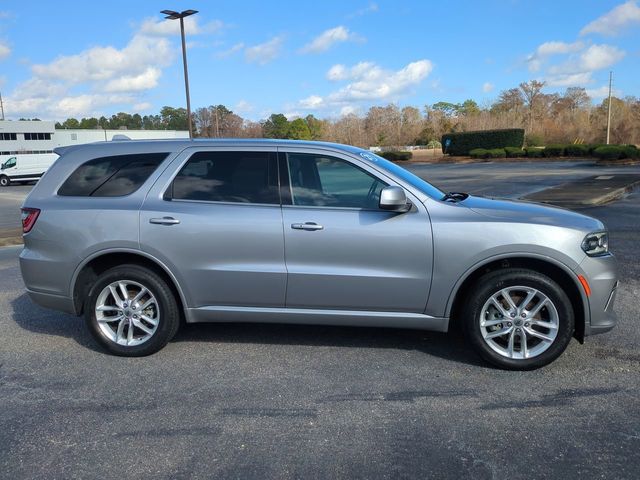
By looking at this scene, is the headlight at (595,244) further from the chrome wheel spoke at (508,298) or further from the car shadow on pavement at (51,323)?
the car shadow on pavement at (51,323)

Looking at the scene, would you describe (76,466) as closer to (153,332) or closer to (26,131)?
(153,332)

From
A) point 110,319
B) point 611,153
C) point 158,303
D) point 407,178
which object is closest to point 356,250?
point 407,178

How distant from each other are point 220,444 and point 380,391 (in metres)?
1.24

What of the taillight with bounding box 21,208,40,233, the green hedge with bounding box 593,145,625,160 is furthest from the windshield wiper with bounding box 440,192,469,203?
the green hedge with bounding box 593,145,625,160

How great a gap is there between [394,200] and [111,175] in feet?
8.07

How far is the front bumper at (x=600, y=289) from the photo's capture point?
13.4 ft

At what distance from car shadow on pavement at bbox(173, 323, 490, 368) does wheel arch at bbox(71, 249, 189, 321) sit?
2.00ft

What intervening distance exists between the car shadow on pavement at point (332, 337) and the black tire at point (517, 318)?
34cm

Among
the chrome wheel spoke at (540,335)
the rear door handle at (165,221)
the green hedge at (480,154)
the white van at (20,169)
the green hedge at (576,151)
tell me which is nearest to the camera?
the chrome wheel spoke at (540,335)

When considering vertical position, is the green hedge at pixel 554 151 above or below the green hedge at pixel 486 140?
below

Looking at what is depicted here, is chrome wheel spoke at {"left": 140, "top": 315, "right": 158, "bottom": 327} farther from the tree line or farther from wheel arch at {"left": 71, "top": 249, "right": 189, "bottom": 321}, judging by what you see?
the tree line

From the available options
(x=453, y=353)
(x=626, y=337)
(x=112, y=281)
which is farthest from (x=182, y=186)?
(x=626, y=337)

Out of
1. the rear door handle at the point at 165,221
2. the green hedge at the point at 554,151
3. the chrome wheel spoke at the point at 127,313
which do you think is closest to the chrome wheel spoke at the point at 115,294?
the chrome wheel spoke at the point at 127,313

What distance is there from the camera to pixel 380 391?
12.9 feet
